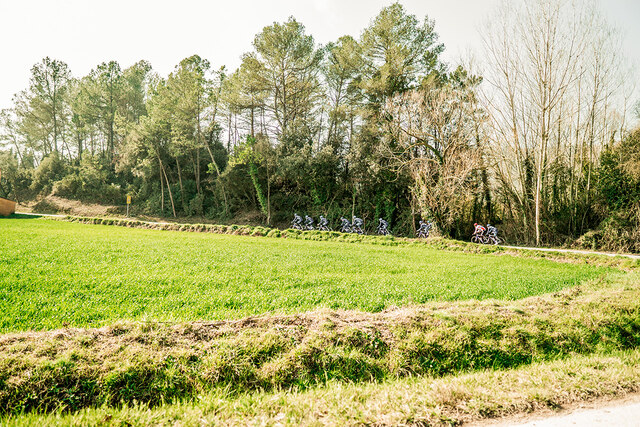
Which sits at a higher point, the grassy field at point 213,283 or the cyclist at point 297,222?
the cyclist at point 297,222

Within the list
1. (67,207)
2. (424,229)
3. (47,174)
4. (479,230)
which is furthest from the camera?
(47,174)

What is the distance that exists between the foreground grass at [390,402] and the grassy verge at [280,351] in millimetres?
167

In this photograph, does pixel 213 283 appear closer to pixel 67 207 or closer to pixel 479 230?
pixel 479 230

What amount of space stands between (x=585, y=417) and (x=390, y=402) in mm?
1583

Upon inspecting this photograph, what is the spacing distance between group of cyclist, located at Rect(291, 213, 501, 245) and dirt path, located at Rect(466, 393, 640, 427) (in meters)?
16.5

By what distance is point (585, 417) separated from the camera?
2.49 meters

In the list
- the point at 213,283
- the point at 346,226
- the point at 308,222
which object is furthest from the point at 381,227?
the point at 213,283

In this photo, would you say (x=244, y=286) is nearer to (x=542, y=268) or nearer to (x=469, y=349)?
(x=469, y=349)

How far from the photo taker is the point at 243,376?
294 cm

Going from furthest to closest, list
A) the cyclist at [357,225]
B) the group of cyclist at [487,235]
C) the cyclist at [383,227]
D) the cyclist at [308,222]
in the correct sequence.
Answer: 1. the cyclist at [308,222]
2. the cyclist at [357,225]
3. the cyclist at [383,227]
4. the group of cyclist at [487,235]

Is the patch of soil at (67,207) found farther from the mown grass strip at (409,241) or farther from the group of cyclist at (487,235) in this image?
the group of cyclist at (487,235)

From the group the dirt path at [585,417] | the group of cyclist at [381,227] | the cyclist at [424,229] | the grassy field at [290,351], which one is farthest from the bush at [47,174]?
the dirt path at [585,417]

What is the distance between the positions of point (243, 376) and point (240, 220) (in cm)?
Result: 2699

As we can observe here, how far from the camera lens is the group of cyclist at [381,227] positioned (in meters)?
17.9
